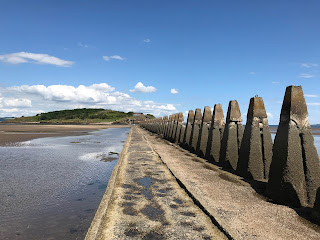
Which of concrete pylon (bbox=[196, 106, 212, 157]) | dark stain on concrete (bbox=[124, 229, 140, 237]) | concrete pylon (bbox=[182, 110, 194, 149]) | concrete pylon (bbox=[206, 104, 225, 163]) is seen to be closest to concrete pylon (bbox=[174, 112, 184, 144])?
concrete pylon (bbox=[182, 110, 194, 149])

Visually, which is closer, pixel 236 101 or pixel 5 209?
pixel 5 209

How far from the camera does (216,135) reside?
15266 millimetres

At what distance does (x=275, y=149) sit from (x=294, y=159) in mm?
817

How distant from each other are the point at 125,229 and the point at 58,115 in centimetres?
19488

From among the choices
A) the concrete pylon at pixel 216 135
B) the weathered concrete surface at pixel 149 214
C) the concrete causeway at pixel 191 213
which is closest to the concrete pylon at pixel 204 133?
the concrete pylon at pixel 216 135

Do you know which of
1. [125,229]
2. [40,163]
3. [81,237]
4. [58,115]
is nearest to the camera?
[125,229]

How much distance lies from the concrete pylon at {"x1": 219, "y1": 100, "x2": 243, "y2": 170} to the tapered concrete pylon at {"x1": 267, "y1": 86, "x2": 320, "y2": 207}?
468 cm

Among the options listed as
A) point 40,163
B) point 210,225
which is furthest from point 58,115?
point 210,225

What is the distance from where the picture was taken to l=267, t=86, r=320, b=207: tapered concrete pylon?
7125 millimetres

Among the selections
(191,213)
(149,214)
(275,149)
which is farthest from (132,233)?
(275,149)

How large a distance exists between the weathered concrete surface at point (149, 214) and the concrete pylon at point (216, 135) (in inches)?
228

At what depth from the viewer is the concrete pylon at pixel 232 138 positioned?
1267 centimetres

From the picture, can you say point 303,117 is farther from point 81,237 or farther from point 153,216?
point 81,237

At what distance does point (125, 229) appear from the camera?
5.50m
